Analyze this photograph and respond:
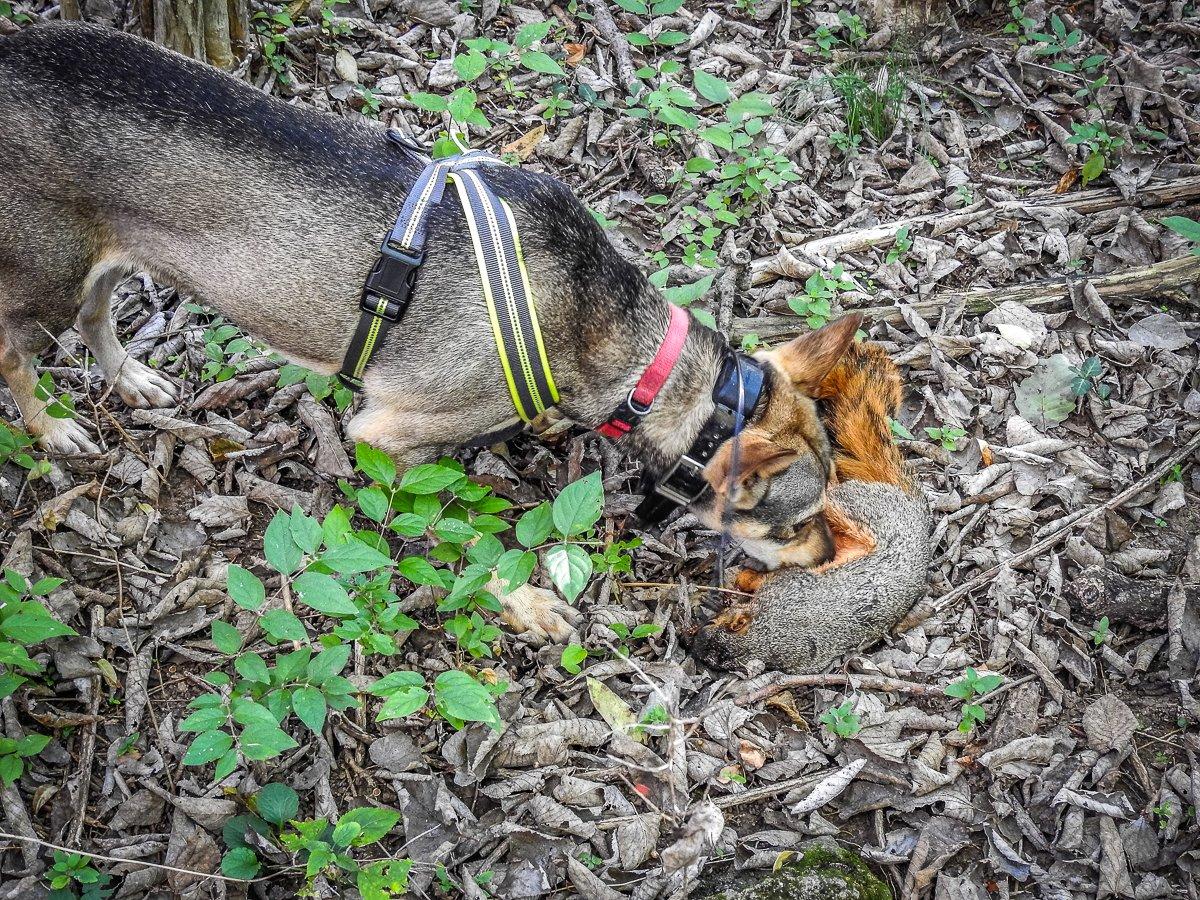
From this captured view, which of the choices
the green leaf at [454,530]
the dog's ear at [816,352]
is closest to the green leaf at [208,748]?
the green leaf at [454,530]

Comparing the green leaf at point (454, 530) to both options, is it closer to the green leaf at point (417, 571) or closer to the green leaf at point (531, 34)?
the green leaf at point (417, 571)

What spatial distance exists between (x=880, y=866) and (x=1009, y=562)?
1.71 metres

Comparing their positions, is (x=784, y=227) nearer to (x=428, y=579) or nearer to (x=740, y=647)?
(x=740, y=647)

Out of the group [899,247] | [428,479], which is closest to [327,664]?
[428,479]

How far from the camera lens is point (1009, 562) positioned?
452cm

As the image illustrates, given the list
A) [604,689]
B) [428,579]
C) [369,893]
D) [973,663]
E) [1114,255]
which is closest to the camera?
[369,893]

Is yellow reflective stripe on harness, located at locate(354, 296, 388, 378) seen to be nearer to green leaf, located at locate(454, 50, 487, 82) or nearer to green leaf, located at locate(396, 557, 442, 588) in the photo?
green leaf, located at locate(396, 557, 442, 588)

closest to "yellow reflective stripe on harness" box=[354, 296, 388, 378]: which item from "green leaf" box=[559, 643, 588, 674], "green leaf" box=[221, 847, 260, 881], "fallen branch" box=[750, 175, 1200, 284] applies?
"green leaf" box=[559, 643, 588, 674]

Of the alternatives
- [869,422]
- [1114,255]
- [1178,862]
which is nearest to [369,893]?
[869,422]

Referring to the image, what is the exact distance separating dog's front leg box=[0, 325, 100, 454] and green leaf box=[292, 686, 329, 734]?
2.18 metres

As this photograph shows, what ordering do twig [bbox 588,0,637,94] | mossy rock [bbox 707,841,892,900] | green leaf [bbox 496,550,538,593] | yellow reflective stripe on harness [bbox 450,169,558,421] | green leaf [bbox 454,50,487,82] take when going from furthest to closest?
twig [bbox 588,0,637,94] → green leaf [bbox 454,50,487,82] → yellow reflective stripe on harness [bbox 450,169,558,421] → green leaf [bbox 496,550,538,593] → mossy rock [bbox 707,841,892,900]

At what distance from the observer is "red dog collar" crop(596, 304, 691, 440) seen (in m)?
3.98

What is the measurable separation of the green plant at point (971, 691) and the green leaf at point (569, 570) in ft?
6.20

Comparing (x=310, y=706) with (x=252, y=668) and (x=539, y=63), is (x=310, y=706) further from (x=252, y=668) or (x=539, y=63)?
(x=539, y=63)
